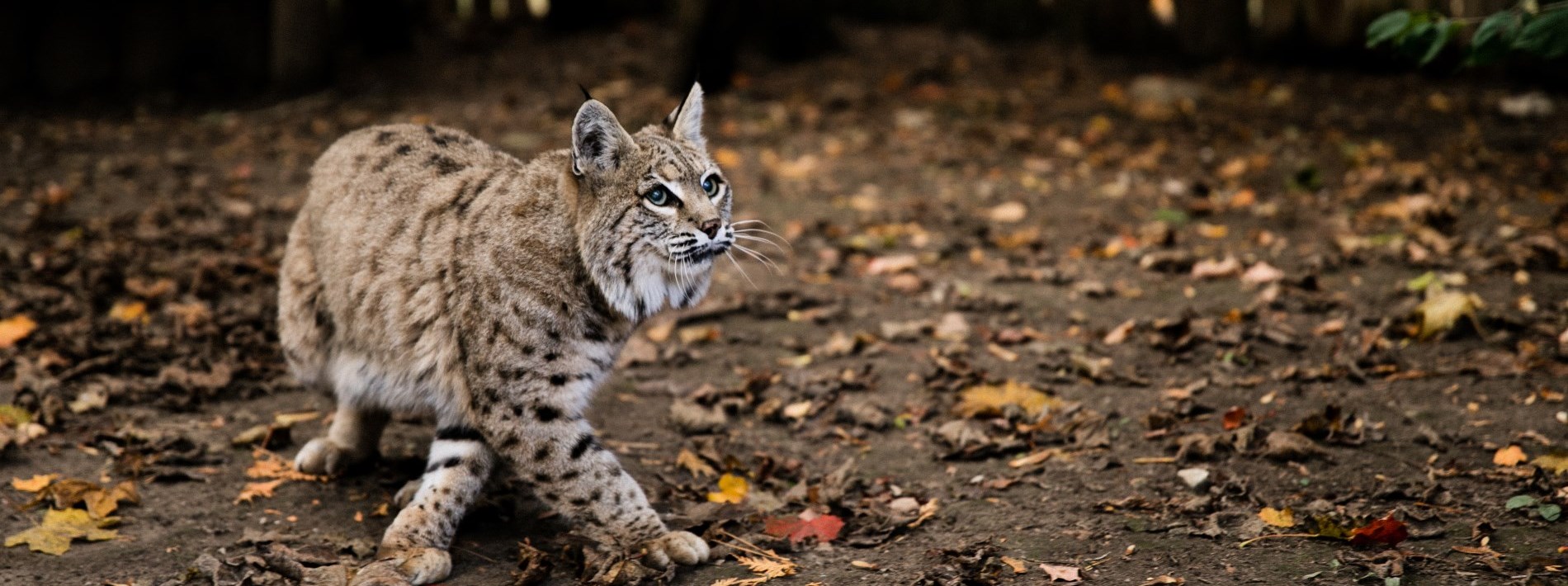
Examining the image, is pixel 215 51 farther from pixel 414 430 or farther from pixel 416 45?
pixel 414 430

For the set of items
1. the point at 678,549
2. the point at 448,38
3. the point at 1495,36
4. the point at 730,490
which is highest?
the point at 1495,36

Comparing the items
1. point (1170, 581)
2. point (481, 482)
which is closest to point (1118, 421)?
point (1170, 581)

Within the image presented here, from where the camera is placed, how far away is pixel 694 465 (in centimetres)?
521

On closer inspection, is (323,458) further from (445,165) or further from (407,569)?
(445,165)

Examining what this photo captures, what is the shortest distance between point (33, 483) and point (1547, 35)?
5.52 metres

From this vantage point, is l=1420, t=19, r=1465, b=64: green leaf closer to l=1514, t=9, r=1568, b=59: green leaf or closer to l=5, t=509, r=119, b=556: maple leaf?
l=1514, t=9, r=1568, b=59: green leaf

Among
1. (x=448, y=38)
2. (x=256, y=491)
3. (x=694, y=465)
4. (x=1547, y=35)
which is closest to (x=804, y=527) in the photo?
(x=694, y=465)

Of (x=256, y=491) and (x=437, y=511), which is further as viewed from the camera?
(x=256, y=491)

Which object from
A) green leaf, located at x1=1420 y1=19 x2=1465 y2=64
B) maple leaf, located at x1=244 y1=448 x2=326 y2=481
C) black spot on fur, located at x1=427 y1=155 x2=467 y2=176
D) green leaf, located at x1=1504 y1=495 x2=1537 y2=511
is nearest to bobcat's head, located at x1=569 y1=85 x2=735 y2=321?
black spot on fur, located at x1=427 y1=155 x2=467 y2=176

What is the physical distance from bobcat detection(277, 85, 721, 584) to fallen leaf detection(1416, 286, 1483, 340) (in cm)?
335

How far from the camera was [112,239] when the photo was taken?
7.93 m

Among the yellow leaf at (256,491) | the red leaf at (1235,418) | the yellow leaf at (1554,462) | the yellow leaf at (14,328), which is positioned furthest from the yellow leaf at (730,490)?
the yellow leaf at (14,328)

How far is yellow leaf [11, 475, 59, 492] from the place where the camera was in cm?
477

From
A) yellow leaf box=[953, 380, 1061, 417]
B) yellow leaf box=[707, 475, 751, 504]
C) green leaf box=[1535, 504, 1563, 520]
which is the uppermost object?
green leaf box=[1535, 504, 1563, 520]
